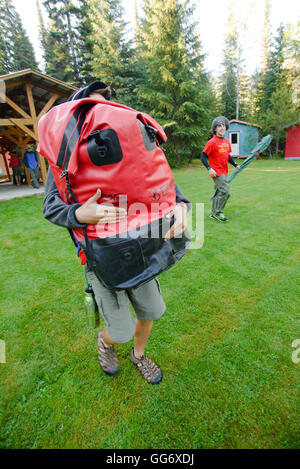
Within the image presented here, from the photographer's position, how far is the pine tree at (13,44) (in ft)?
85.0

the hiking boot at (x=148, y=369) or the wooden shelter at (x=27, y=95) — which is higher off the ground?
the wooden shelter at (x=27, y=95)

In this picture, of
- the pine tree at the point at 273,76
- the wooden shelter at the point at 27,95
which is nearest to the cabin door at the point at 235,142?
the pine tree at the point at 273,76

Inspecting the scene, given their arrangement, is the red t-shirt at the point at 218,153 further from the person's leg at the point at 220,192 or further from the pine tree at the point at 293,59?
the pine tree at the point at 293,59

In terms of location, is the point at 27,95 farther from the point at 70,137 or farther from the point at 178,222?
the point at 178,222

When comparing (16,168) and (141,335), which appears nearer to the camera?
(141,335)

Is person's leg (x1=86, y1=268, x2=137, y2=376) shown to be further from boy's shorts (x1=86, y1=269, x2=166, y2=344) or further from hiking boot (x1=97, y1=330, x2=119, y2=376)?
hiking boot (x1=97, y1=330, x2=119, y2=376)

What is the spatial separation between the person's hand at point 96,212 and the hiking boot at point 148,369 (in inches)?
51.1

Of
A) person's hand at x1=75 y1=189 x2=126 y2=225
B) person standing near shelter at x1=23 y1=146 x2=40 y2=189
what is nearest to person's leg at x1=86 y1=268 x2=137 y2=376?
person's hand at x1=75 y1=189 x2=126 y2=225

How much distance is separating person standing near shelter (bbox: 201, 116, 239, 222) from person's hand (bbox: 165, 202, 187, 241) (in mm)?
3971

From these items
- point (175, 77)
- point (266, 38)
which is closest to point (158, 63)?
point (175, 77)

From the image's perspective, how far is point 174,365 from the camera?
77.5 inches

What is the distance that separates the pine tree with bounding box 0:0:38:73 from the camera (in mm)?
25906

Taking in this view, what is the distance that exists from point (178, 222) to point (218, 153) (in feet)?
13.8
